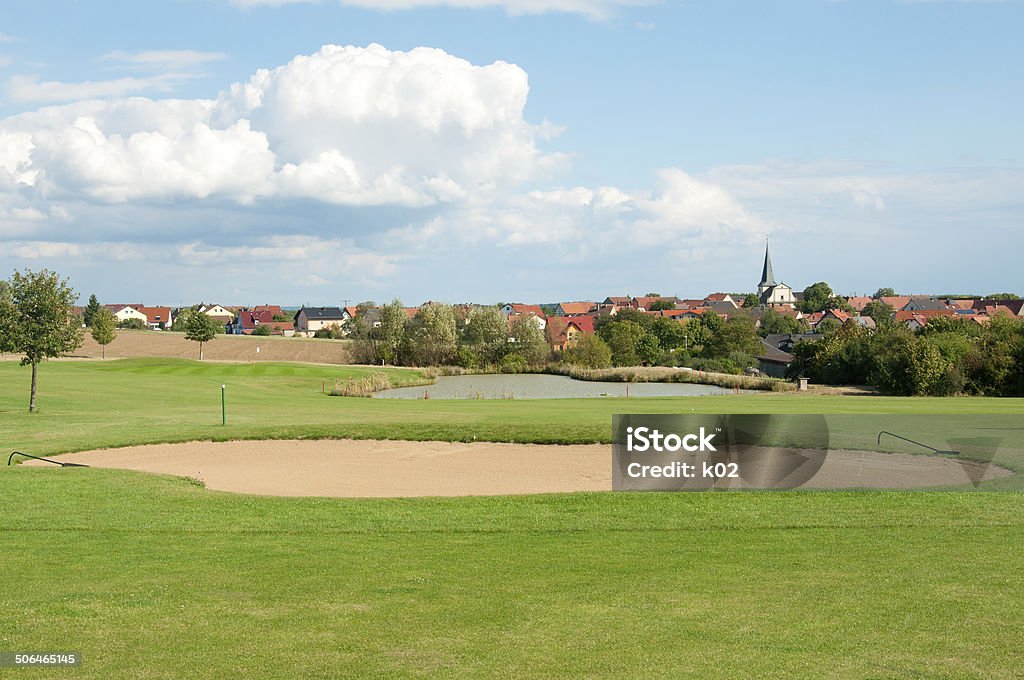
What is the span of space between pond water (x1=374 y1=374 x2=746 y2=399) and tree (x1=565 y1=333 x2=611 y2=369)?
288 inches

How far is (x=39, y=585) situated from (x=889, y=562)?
32.1ft

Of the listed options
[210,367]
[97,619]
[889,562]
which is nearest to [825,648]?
[889,562]

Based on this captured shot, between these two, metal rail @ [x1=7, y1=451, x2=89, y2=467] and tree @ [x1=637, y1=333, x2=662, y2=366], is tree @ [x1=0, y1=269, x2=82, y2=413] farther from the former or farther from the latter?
tree @ [x1=637, y1=333, x2=662, y2=366]

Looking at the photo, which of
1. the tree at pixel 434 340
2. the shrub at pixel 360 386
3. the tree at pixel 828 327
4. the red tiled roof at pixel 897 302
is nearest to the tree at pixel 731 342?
the tree at pixel 828 327

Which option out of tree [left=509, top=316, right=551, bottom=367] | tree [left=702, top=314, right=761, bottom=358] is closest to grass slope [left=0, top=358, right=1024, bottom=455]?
tree [left=509, top=316, right=551, bottom=367]

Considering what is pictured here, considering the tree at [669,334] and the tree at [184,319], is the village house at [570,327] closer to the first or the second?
the tree at [669,334]

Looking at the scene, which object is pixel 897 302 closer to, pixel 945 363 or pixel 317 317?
pixel 317 317

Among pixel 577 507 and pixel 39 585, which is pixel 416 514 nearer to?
pixel 577 507

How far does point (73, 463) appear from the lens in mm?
20562

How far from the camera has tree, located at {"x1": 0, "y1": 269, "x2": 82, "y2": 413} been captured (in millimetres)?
30734

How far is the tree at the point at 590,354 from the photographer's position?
85.8 metres

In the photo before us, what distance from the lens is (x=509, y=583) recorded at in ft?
32.6

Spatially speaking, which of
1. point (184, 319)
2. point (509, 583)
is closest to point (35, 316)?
point (509, 583)

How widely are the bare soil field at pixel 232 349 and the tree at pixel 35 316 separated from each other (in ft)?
193
